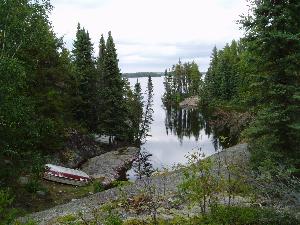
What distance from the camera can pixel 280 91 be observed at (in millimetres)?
15750

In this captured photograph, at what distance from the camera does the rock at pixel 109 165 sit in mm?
33719

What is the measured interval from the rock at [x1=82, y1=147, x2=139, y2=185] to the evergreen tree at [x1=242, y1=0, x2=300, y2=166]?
17.7 m

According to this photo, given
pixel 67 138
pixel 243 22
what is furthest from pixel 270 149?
pixel 67 138

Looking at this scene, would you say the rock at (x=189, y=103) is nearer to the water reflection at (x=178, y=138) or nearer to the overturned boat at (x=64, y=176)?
the water reflection at (x=178, y=138)

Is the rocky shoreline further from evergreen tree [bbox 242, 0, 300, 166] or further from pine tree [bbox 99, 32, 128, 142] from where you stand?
pine tree [bbox 99, 32, 128, 142]

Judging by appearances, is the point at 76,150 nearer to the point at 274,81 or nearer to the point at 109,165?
the point at 109,165

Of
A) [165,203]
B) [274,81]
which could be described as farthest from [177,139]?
[165,203]

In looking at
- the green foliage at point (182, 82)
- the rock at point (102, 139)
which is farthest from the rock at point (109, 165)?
the green foliage at point (182, 82)

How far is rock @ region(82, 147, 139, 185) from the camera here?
33.7 metres

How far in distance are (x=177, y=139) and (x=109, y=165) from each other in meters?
26.1

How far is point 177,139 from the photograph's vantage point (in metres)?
61.8

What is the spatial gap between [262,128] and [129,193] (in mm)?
6632

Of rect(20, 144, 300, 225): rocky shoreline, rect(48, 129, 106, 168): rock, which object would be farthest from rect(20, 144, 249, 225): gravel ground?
rect(48, 129, 106, 168): rock

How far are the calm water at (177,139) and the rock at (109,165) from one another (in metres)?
1.41
